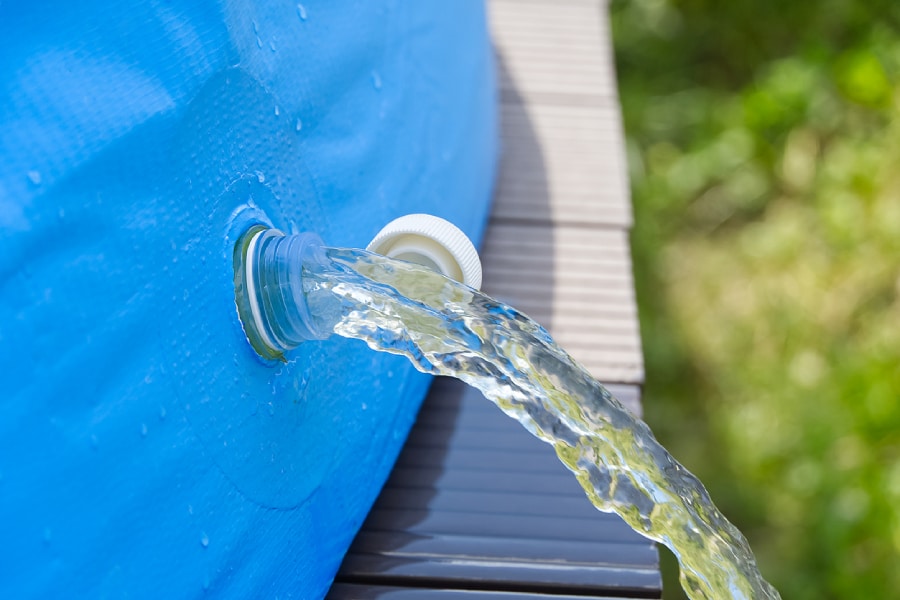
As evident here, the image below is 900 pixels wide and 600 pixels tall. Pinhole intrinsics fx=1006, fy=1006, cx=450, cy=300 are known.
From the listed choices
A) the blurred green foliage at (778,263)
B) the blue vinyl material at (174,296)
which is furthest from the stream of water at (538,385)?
the blurred green foliage at (778,263)

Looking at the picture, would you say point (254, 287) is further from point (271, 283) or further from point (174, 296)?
point (174, 296)

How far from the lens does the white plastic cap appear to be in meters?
1.17

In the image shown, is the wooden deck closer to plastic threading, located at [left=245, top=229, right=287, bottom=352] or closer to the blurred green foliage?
plastic threading, located at [left=245, top=229, right=287, bottom=352]

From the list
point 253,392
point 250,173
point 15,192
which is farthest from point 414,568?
point 15,192

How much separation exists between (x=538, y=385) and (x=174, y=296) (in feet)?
1.41


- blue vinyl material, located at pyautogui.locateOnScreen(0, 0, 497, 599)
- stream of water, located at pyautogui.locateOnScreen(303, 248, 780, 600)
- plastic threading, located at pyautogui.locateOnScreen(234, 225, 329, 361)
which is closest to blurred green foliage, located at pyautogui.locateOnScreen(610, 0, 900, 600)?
stream of water, located at pyautogui.locateOnScreen(303, 248, 780, 600)

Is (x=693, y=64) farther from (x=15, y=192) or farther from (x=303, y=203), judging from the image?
(x=15, y=192)

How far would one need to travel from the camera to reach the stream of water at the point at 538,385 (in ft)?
3.65

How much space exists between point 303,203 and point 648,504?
549mm

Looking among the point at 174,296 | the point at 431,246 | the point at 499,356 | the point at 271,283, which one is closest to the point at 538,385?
the point at 499,356

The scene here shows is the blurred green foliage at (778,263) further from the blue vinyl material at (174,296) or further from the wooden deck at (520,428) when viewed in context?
the blue vinyl material at (174,296)

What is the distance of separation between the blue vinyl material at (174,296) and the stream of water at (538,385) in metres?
0.11

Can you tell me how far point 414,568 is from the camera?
4.52 feet

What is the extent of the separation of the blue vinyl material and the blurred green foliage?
66.2 inches
